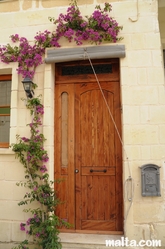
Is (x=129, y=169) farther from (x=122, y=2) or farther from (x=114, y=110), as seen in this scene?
(x=122, y=2)

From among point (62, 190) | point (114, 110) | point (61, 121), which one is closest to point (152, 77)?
point (114, 110)

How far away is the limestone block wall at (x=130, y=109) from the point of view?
113 inches

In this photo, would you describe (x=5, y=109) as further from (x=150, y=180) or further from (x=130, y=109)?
(x=150, y=180)

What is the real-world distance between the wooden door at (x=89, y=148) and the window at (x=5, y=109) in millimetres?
863

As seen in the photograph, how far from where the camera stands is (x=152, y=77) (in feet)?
10.0

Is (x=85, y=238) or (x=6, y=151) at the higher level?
(x=6, y=151)

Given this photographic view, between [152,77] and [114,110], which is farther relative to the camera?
[114,110]

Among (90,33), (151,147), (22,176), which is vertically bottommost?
(22,176)

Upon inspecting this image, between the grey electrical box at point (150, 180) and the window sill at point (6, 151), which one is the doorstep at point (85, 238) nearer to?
the grey electrical box at point (150, 180)

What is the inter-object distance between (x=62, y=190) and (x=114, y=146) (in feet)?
3.48

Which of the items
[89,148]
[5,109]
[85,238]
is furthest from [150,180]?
[5,109]

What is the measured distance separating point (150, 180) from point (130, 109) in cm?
104

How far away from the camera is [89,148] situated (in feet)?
10.6

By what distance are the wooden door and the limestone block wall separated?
21 centimetres
